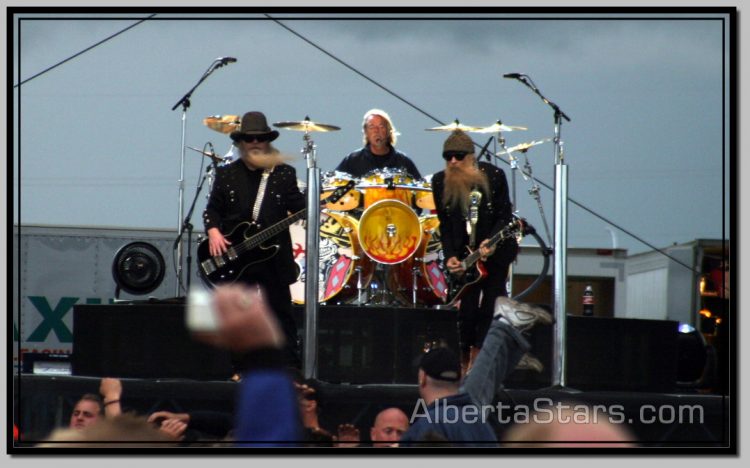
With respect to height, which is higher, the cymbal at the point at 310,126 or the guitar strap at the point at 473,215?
the cymbal at the point at 310,126

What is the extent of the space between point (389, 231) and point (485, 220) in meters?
1.82

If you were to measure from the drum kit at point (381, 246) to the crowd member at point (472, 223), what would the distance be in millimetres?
1708

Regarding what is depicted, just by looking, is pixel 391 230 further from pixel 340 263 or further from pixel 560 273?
pixel 560 273

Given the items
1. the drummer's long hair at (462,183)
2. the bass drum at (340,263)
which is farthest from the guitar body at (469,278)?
the bass drum at (340,263)

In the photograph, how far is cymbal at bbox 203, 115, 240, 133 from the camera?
11195 millimetres

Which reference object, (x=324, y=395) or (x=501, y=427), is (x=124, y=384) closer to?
(x=324, y=395)

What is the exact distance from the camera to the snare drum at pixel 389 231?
33.6ft

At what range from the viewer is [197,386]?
7.78 meters

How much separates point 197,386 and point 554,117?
2.59m

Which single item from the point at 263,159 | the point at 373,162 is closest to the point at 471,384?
the point at 263,159

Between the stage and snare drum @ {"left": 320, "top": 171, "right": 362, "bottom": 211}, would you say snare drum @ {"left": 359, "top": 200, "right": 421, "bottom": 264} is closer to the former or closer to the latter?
snare drum @ {"left": 320, "top": 171, "right": 362, "bottom": 211}

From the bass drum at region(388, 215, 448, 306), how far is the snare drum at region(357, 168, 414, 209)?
0.26 metres

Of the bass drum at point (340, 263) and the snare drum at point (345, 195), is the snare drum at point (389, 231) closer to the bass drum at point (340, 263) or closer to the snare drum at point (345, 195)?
the bass drum at point (340, 263)

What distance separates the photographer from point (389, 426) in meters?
7.61
